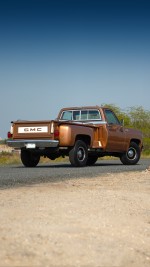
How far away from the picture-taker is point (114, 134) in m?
19.2

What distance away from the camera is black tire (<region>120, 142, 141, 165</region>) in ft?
66.3

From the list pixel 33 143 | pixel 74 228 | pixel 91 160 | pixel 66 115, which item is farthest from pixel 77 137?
pixel 74 228

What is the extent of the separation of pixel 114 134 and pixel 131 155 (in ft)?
5.30

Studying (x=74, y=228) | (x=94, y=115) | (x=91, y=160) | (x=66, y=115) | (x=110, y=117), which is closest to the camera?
(x=74, y=228)

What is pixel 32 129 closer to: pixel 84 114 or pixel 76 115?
pixel 76 115

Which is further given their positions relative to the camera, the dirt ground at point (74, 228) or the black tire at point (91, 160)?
the black tire at point (91, 160)

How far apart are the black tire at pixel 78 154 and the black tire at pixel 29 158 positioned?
184cm

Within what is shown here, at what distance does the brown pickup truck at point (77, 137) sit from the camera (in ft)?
56.5

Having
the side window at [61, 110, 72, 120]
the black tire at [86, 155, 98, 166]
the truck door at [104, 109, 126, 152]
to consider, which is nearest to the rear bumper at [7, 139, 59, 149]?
the side window at [61, 110, 72, 120]

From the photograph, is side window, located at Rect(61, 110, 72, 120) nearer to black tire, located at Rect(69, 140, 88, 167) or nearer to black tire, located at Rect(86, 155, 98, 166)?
black tire, located at Rect(69, 140, 88, 167)

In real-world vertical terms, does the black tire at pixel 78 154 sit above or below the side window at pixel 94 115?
below

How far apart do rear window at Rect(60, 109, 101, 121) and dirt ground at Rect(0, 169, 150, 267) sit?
945 cm

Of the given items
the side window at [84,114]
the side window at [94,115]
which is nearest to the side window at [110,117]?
the side window at [94,115]

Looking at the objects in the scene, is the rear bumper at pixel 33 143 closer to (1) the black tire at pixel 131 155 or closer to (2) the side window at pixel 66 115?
(2) the side window at pixel 66 115
